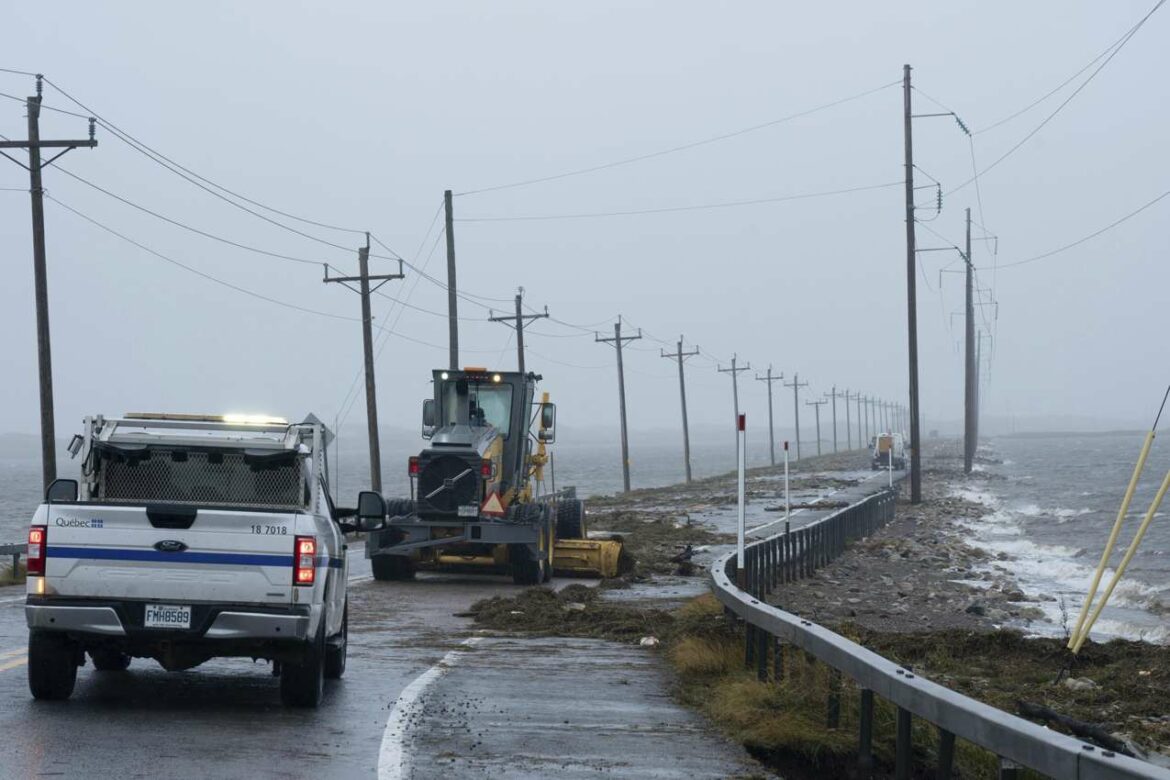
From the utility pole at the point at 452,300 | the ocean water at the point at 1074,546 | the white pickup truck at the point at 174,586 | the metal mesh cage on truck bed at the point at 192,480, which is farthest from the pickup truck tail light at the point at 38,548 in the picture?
the utility pole at the point at 452,300

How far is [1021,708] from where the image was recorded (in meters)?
11.4

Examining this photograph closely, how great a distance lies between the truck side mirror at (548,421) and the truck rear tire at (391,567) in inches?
126

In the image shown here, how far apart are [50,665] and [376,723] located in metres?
2.40

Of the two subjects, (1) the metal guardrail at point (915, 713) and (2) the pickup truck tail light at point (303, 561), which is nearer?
(1) the metal guardrail at point (915, 713)

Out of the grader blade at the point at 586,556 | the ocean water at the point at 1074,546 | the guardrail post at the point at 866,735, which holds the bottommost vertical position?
the ocean water at the point at 1074,546

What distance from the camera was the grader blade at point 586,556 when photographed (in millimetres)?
26922

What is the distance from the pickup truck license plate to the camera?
35.8 feet

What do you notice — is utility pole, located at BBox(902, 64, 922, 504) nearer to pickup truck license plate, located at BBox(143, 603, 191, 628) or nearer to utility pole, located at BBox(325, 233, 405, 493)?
utility pole, located at BBox(325, 233, 405, 493)

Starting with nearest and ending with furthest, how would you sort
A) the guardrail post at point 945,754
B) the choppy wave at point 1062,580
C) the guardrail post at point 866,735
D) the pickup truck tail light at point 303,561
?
the guardrail post at point 945,754, the guardrail post at point 866,735, the pickup truck tail light at point 303,561, the choppy wave at point 1062,580

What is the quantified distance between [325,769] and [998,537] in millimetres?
41479

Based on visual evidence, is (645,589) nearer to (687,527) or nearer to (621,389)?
(687,527)

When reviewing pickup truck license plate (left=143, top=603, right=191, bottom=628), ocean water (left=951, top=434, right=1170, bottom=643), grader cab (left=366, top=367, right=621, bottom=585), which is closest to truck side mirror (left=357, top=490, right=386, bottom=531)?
pickup truck license plate (left=143, top=603, right=191, bottom=628)

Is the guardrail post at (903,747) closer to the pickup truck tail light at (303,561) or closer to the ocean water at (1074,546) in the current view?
the pickup truck tail light at (303,561)

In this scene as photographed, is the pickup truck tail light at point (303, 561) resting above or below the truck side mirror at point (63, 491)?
below
